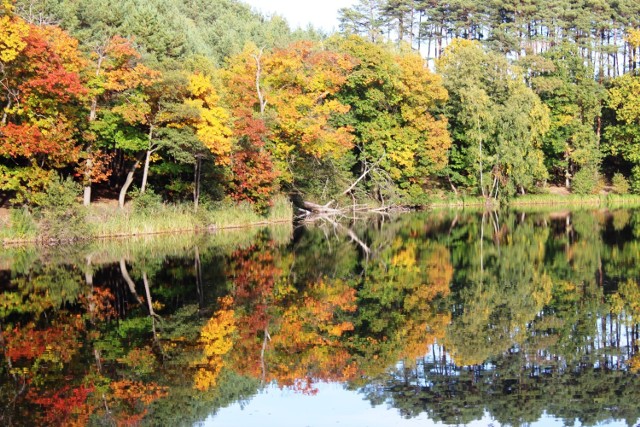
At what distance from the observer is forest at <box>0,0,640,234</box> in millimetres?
30734

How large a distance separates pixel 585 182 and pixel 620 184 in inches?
113

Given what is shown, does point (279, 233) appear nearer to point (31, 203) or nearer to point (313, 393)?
point (31, 203)

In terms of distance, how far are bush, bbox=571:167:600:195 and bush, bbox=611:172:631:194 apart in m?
1.58

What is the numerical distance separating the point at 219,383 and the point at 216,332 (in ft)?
10.3

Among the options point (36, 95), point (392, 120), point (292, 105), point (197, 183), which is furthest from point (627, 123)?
point (36, 95)

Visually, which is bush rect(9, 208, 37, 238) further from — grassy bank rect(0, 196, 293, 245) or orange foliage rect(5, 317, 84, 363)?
orange foliage rect(5, 317, 84, 363)

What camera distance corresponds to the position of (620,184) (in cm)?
6081

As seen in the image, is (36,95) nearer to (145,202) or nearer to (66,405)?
(145,202)

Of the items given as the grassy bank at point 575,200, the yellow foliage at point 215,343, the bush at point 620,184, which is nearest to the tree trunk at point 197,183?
the yellow foliage at point 215,343

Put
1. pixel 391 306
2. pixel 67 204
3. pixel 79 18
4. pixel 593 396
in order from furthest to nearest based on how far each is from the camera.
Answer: pixel 79 18, pixel 67 204, pixel 391 306, pixel 593 396

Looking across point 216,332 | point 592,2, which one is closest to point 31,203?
point 216,332

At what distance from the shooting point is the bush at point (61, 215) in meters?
29.6

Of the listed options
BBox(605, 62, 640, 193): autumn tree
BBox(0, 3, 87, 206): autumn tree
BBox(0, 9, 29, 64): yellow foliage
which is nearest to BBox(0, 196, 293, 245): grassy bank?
BBox(0, 3, 87, 206): autumn tree

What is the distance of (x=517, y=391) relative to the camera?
10016 mm
